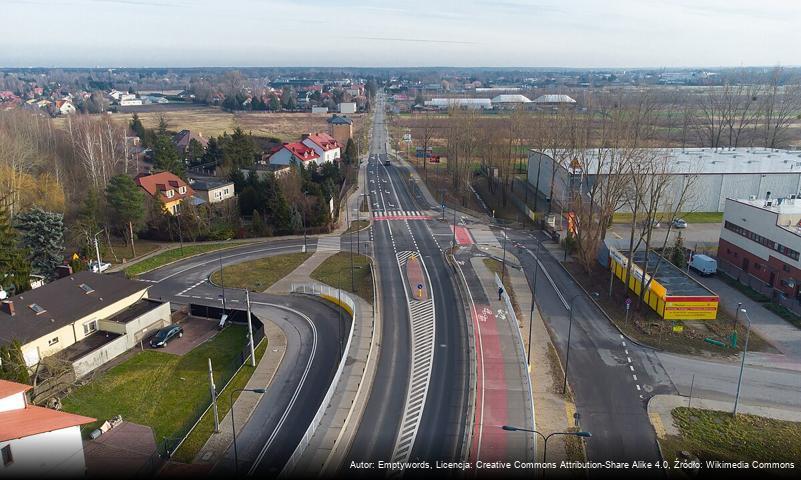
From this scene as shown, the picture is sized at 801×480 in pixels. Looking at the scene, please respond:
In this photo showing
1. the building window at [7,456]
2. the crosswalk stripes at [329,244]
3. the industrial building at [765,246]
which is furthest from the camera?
the crosswalk stripes at [329,244]

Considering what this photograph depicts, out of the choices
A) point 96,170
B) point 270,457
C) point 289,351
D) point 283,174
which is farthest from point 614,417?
point 96,170

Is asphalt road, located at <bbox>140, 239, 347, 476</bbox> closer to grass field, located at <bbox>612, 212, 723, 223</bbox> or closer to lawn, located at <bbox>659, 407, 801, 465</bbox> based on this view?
lawn, located at <bbox>659, 407, 801, 465</bbox>

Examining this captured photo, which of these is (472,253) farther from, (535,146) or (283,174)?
(535,146)

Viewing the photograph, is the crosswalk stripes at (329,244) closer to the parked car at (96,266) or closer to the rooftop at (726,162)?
the parked car at (96,266)

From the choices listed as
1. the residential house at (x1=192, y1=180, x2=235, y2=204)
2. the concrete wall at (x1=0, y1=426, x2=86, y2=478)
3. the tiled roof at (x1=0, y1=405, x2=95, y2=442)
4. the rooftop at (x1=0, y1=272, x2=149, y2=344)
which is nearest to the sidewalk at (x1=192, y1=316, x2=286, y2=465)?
the concrete wall at (x1=0, y1=426, x2=86, y2=478)

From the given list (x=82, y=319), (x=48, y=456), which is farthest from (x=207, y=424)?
(x=82, y=319)

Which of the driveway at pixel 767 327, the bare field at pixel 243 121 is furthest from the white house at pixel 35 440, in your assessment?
the bare field at pixel 243 121
